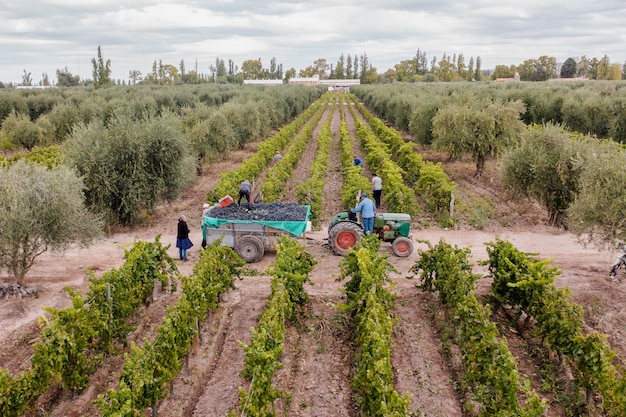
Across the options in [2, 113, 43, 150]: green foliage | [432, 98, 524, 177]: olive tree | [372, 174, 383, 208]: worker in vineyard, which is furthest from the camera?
[2, 113, 43, 150]: green foliage

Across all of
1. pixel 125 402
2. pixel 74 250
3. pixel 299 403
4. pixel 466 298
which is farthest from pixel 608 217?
pixel 74 250

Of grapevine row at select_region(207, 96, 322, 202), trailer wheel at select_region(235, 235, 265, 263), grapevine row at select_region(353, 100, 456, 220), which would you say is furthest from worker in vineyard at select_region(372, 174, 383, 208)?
trailer wheel at select_region(235, 235, 265, 263)

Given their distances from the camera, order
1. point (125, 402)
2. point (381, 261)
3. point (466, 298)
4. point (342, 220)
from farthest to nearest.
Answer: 1. point (342, 220)
2. point (381, 261)
3. point (466, 298)
4. point (125, 402)

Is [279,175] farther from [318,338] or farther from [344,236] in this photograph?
[318,338]

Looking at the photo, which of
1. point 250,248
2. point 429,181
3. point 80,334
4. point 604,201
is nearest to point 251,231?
point 250,248

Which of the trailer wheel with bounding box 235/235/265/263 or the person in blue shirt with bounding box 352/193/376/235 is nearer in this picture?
the trailer wheel with bounding box 235/235/265/263

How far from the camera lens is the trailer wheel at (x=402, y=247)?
14.7 meters

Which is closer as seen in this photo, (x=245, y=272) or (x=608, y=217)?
(x=608, y=217)

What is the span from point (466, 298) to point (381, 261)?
2.34 m

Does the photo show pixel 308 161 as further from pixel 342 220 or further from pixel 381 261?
pixel 381 261

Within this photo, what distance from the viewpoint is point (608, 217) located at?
1209 cm

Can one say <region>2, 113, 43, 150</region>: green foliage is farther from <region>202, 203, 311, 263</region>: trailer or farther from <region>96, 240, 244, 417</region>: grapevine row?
<region>96, 240, 244, 417</region>: grapevine row

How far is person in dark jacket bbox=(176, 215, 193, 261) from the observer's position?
Answer: 14.2 meters

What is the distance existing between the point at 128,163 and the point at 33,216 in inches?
235
